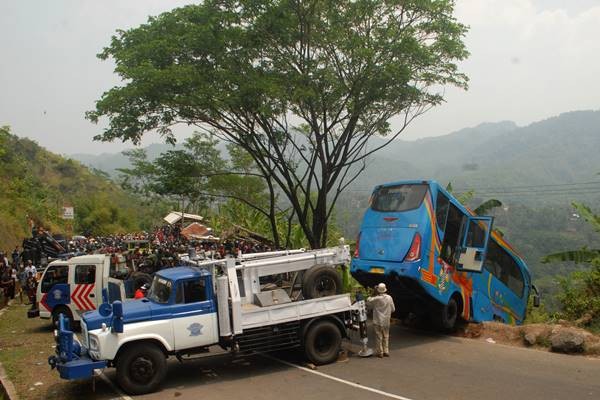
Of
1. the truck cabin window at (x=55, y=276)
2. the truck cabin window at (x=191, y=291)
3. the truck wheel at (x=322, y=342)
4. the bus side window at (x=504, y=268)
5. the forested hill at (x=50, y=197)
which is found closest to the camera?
the truck cabin window at (x=191, y=291)

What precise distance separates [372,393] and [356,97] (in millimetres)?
10439

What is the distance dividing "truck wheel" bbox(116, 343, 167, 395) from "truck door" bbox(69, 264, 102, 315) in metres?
6.40

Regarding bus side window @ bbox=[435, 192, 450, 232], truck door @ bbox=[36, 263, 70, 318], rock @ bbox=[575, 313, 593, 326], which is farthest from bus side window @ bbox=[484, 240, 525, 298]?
truck door @ bbox=[36, 263, 70, 318]

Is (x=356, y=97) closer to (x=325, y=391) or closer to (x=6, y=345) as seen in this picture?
(x=325, y=391)


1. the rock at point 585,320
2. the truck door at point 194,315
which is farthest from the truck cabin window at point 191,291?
the rock at point 585,320

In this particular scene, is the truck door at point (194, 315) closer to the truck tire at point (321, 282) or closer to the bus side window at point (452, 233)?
the truck tire at point (321, 282)

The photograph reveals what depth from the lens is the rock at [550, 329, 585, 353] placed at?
11.3 metres

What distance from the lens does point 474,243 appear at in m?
13.8

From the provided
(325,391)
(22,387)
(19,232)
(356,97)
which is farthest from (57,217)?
(325,391)

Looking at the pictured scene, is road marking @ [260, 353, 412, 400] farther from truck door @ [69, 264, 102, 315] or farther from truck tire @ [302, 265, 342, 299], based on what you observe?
truck door @ [69, 264, 102, 315]

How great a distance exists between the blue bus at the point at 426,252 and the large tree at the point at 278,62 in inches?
191

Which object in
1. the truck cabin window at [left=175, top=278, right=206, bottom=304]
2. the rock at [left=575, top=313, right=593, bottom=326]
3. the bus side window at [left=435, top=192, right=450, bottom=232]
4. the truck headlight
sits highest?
the bus side window at [left=435, top=192, right=450, bottom=232]

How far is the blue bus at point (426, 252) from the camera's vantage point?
12.2 meters

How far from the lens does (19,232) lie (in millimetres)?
31891
